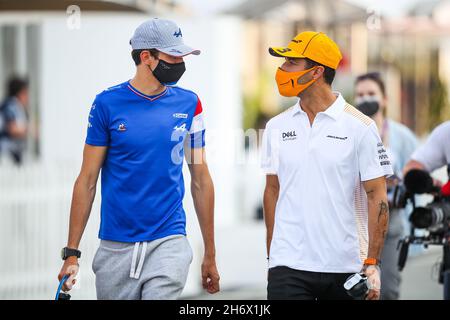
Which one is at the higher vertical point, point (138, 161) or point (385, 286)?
point (138, 161)

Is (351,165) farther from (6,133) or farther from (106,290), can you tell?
(6,133)

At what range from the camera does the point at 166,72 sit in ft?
18.3

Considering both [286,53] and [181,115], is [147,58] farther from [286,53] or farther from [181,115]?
[286,53]

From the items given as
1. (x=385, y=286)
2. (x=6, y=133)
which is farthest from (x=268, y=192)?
(x=6, y=133)

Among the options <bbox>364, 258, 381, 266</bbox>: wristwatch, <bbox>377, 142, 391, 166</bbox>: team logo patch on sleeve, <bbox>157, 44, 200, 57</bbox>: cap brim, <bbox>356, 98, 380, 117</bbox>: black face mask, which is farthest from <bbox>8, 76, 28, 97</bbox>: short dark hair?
<bbox>364, 258, 381, 266</bbox>: wristwatch

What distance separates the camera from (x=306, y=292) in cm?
548

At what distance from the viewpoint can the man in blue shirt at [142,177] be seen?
17.9ft

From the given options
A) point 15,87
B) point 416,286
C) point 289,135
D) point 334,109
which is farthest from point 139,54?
point 15,87

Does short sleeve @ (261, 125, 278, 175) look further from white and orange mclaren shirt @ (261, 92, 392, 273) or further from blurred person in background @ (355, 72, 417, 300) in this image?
blurred person in background @ (355, 72, 417, 300)

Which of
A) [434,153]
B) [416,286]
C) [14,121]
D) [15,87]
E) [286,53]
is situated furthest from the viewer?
[15,87]

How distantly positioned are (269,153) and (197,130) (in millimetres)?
374

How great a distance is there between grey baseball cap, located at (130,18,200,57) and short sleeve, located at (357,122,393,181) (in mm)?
908

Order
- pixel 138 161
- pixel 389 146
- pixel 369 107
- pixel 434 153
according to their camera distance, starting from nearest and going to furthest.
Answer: pixel 138 161, pixel 434 153, pixel 369 107, pixel 389 146
